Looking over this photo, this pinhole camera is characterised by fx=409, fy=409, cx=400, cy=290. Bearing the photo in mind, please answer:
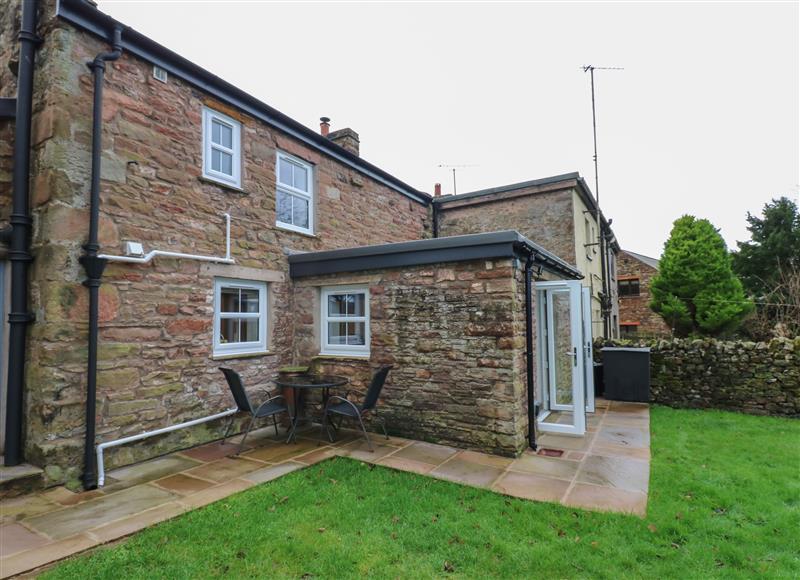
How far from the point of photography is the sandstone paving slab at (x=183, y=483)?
425 centimetres

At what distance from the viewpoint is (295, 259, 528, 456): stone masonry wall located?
17.5 feet

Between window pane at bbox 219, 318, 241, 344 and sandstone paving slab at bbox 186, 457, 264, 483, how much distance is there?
1837 millimetres

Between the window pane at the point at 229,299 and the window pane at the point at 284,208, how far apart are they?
1699 millimetres

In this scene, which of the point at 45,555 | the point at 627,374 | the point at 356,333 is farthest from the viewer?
the point at 627,374

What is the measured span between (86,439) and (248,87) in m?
5.70

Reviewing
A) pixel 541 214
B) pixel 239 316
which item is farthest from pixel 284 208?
pixel 541 214

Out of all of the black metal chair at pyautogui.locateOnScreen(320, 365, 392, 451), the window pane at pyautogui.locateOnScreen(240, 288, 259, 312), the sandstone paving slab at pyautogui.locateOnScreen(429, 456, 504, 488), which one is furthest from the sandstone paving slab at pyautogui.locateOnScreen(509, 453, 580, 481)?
the window pane at pyautogui.locateOnScreen(240, 288, 259, 312)

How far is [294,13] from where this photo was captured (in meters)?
7.64

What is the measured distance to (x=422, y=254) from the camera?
19.6 ft

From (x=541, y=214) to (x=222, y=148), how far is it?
8121 millimetres

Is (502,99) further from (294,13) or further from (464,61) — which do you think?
(294,13)

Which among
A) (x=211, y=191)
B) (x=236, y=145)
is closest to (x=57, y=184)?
(x=211, y=191)

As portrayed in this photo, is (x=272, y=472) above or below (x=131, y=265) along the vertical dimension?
below

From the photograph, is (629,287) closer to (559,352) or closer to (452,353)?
(559,352)
